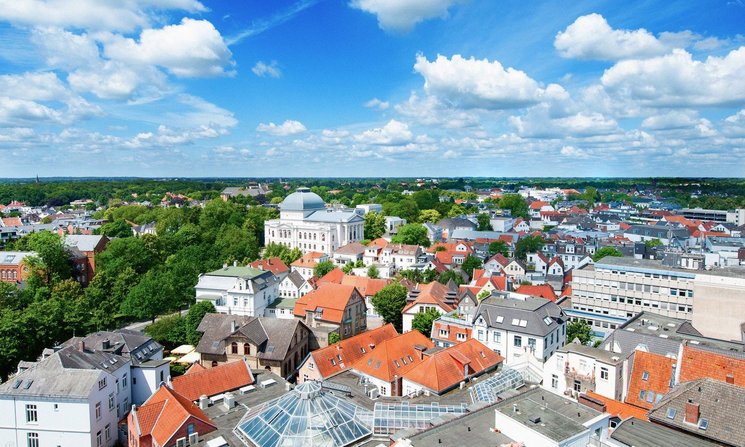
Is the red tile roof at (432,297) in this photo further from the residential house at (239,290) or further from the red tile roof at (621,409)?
the red tile roof at (621,409)

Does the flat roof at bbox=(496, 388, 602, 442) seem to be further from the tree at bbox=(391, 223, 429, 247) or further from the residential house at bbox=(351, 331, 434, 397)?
the tree at bbox=(391, 223, 429, 247)

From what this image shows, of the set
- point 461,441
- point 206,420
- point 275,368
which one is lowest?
point 275,368

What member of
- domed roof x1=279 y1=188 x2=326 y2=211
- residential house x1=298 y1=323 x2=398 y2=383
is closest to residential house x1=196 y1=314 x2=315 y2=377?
residential house x1=298 y1=323 x2=398 y2=383

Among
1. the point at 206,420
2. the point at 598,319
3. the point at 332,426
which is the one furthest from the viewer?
the point at 598,319

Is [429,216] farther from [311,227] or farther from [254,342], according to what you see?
[254,342]

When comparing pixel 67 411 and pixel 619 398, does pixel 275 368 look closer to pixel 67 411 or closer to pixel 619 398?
pixel 67 411

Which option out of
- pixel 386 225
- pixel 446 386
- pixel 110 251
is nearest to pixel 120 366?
pixel 446 386

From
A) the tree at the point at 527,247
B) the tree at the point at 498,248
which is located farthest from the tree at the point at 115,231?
the tree at the point at 527,247
